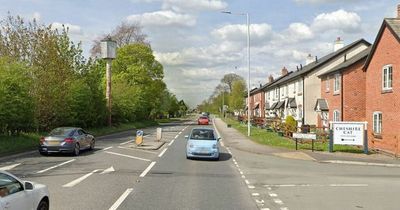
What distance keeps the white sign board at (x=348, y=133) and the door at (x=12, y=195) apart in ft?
68.0

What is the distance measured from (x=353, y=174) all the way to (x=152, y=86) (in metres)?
57.1

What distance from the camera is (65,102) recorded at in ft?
114

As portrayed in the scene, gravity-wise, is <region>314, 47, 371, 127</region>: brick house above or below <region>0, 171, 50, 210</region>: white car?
above

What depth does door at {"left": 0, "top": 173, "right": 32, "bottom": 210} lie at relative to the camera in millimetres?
6531

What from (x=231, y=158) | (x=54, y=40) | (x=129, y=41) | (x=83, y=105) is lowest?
(x=231, y=158)

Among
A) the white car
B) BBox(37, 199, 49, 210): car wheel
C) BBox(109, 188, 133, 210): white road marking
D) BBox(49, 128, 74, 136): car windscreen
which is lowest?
BBox(109, 188, 133, 210): white road marking

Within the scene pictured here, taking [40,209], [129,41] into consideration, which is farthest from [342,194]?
[129,41]

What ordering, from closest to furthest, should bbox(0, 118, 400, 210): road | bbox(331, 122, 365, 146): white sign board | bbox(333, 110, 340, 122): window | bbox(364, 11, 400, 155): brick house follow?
bbox(0, 118, 400, 210): road
bbox(364, 11, 400, 155): brick house
bbox(331, 122, 365, 146): white sign board
bbox(333, 110, 340, 122): window

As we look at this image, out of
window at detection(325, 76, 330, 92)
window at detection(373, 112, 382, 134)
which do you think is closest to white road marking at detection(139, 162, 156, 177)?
window at detection(373, 112, 382, 134)

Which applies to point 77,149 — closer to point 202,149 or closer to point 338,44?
point 202,149

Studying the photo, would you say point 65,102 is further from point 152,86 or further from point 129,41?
point 129,41

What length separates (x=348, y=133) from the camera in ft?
82.9

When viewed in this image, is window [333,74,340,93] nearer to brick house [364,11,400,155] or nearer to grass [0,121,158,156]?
brick house [364,11,400,155]

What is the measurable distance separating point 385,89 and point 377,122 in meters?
2.41
